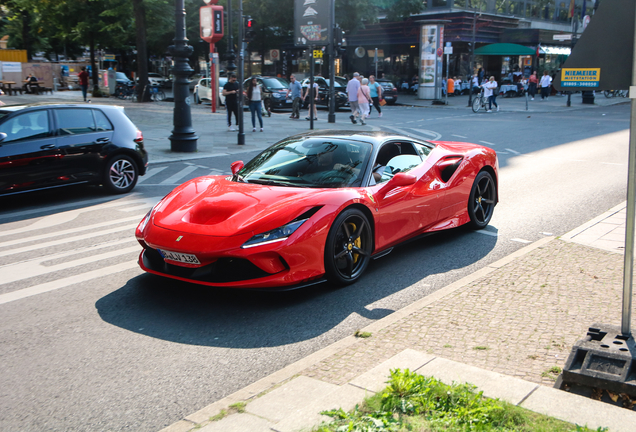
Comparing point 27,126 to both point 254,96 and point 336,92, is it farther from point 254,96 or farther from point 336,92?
point 336,92

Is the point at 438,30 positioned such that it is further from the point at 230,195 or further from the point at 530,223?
the point at 230,195

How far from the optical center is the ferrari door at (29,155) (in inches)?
336

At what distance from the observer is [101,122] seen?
9797 millimetres

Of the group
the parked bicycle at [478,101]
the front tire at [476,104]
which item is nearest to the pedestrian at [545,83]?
the parked bicycle at [478,101]

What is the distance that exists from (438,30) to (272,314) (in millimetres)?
35648

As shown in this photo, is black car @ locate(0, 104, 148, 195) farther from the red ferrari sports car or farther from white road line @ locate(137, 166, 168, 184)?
the red ferrari sports car

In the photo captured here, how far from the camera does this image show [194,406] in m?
3.40

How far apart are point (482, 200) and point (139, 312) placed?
174 inches

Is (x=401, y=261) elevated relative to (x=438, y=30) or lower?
lower

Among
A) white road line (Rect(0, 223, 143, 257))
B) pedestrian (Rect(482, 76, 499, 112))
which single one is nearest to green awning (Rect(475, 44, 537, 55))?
pedestrian (Rect(482, 76, 499, 112))

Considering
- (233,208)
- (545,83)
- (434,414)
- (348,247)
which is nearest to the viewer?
(434,414)

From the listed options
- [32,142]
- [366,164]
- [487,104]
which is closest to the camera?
[366,164]

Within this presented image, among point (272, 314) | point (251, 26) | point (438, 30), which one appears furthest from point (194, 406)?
point (438, 30)

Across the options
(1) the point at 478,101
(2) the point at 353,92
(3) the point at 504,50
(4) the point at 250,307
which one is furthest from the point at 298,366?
(3) the point at 504,50
